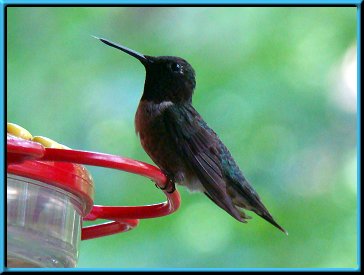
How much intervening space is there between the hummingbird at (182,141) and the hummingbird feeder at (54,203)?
0.67 feet

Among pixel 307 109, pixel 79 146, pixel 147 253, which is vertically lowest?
pixel 147 253

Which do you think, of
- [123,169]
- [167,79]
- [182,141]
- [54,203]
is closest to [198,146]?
[182,141]

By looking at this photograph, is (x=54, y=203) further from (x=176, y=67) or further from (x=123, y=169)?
(x=176, y=67)

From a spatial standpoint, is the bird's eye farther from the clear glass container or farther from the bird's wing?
the clear glass container

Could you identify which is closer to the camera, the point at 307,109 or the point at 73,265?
the point at 73,265

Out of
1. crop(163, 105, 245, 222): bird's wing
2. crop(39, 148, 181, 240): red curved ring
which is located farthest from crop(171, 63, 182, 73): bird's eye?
crop(39, 148, 181, 240): red curved ring

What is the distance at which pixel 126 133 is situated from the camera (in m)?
3.76

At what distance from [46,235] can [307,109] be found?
2.04m

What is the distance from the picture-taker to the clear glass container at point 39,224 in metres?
2.00

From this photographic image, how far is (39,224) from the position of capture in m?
2.07

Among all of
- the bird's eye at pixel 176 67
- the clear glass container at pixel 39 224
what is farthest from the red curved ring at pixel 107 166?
the bird's eye at pixel 176 67

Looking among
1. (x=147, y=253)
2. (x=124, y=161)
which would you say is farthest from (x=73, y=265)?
(x=147, y=253)

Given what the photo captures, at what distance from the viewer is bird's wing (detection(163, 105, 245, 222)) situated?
2.37 meters

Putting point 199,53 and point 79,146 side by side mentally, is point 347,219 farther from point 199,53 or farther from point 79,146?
point 79,146
